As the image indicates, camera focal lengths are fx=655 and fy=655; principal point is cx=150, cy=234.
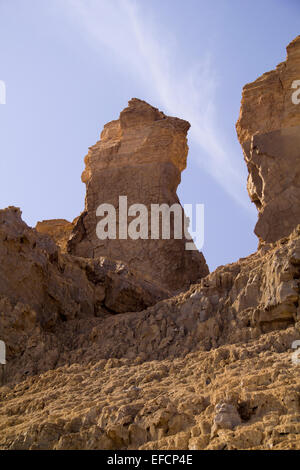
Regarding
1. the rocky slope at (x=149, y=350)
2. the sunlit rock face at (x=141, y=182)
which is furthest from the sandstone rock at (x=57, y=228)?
the rocky slope at (x=149, y=350)

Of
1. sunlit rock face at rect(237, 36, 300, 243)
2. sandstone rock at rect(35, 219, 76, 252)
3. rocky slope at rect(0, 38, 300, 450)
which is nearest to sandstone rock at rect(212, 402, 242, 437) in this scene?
rocky slope at rect(0, 38, 300, 450)

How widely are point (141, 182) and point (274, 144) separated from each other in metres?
6.99

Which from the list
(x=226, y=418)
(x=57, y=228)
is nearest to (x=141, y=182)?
(x=57, y=228)

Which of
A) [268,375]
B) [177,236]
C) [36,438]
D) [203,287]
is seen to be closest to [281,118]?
[177,236]

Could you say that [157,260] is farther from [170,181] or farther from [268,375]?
[268,375]

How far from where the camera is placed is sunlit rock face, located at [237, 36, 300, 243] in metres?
17.7

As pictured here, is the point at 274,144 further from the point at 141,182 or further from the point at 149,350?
the point at 149,350

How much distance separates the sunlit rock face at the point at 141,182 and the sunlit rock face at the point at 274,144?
4.50 m

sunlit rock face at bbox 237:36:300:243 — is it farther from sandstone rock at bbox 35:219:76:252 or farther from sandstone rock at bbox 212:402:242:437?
sandstone rock at bbox 35:219:76:252

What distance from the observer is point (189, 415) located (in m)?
8.01

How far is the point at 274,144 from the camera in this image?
18.8 metres

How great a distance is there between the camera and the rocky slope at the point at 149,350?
7832 mm

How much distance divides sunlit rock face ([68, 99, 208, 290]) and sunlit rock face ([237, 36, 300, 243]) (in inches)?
177

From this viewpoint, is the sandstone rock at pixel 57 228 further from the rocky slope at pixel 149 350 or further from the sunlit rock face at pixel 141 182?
the rocky slope at pixel 149 350
